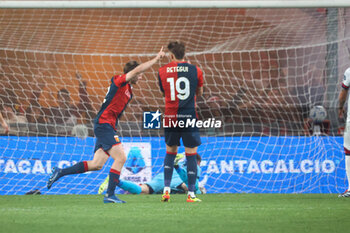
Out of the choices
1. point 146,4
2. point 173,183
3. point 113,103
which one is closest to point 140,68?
point 113,103

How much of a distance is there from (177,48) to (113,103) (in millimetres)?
938

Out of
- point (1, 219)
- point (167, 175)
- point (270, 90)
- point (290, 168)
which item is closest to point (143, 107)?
point (270, 90)

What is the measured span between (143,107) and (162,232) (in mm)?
7878

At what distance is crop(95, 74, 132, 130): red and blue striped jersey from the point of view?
634 centimetres

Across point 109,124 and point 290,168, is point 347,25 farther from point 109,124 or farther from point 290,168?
point 109,124

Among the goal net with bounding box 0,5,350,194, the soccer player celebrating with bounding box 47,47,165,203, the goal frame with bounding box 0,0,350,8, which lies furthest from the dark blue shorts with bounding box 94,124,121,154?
the goal net with bounding box 0,5,350,194

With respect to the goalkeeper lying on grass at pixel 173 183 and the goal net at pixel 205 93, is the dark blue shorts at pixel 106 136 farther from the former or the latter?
the goal net at pixel 205 93

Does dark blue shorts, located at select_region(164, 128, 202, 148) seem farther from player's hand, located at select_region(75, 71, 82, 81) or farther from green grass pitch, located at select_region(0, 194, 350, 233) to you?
player's hand, located at select_region(75, 71, 82, 81)

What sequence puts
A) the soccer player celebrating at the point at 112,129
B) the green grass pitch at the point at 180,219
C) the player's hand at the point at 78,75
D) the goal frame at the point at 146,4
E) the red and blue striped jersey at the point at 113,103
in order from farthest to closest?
the player's hand at the point at 78,75, the goal frame at the point at 146,4, the red and blue striped jersey at the point at 113,103, the soccer player celebrating at the point at 112,129, the green grass pitch at the point at 180,219

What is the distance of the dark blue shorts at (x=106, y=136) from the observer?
6266 mm

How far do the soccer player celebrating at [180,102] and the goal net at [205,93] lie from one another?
2559 mm

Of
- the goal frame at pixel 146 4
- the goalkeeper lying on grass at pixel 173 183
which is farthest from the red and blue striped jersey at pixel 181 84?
the goalkeeper lying on grass at pixel 173 183

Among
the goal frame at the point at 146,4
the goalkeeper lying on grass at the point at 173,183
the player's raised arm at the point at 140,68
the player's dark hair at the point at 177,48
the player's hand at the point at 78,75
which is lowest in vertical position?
the goalkeeper lying on grass at the point at 173,183

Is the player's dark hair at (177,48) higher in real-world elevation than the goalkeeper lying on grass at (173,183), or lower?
higher
